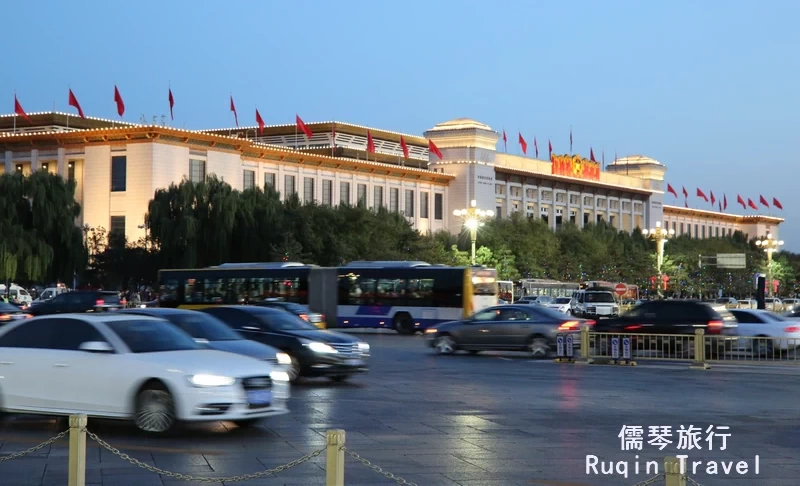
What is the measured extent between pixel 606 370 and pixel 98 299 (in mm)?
20460

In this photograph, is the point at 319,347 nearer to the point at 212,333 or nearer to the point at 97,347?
the point at 212,333

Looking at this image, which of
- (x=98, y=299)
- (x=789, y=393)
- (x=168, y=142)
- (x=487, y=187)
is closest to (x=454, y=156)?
(x=487, y=187)

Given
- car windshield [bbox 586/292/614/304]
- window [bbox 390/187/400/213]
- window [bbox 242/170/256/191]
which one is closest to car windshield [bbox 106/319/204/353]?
car windshield [bbox 586/292/614/304]

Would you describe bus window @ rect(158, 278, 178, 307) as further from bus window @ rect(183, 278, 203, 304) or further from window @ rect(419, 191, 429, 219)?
window @ rect(419, 191, 429, 219)

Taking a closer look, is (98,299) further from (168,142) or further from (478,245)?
(478,245)

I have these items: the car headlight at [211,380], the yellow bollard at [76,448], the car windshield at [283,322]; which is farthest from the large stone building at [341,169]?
the yellow bollard at [76,448]

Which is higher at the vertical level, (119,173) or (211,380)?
(119,173)

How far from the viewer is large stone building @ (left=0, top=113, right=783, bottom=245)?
3295 inches

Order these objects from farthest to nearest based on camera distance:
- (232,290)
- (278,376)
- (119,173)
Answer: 1. (119,173)
2. (232,290)
3. (278,376)

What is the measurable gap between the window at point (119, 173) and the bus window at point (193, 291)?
120ft

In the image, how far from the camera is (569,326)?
30.8m

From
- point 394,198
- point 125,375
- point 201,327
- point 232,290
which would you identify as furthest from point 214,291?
point 394,198

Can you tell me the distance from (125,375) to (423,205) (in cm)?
9502

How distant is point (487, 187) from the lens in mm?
109250
